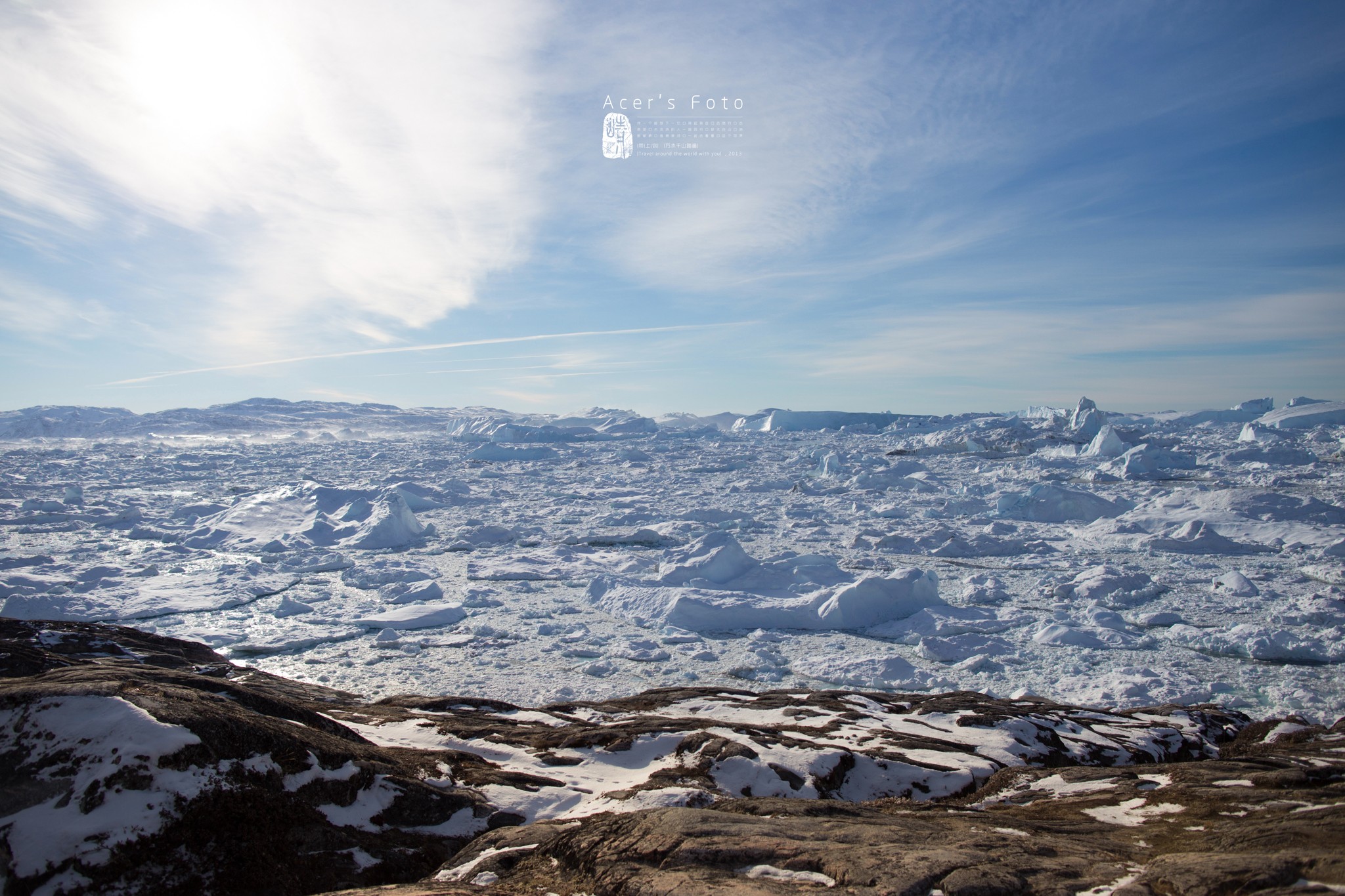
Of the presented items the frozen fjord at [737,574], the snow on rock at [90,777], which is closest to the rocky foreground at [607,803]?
the snow on rock at [90,777]

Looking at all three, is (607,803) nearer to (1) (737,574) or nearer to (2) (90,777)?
(2) (90,777)

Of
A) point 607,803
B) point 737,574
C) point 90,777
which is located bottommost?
point 737,574

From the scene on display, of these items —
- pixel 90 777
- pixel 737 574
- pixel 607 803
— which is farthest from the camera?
pixel 737 574

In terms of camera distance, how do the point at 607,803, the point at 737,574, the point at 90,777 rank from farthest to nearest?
the point at 737,574 < the point at 607,803 < the point at 90,777

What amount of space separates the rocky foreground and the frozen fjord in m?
3.24

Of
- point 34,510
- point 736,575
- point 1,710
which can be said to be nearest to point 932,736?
point 1,710

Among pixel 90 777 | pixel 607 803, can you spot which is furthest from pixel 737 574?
pixel 90 777

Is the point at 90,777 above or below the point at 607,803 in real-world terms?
above

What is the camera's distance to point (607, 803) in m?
3.70

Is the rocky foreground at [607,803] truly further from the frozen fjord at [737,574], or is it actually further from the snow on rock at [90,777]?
the frozen fjord at [737,574]

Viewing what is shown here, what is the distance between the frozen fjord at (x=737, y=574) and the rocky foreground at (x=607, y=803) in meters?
3.24

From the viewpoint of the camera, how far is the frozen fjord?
8359mm

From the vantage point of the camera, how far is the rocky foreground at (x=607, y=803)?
2490mm

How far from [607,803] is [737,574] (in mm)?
8371
